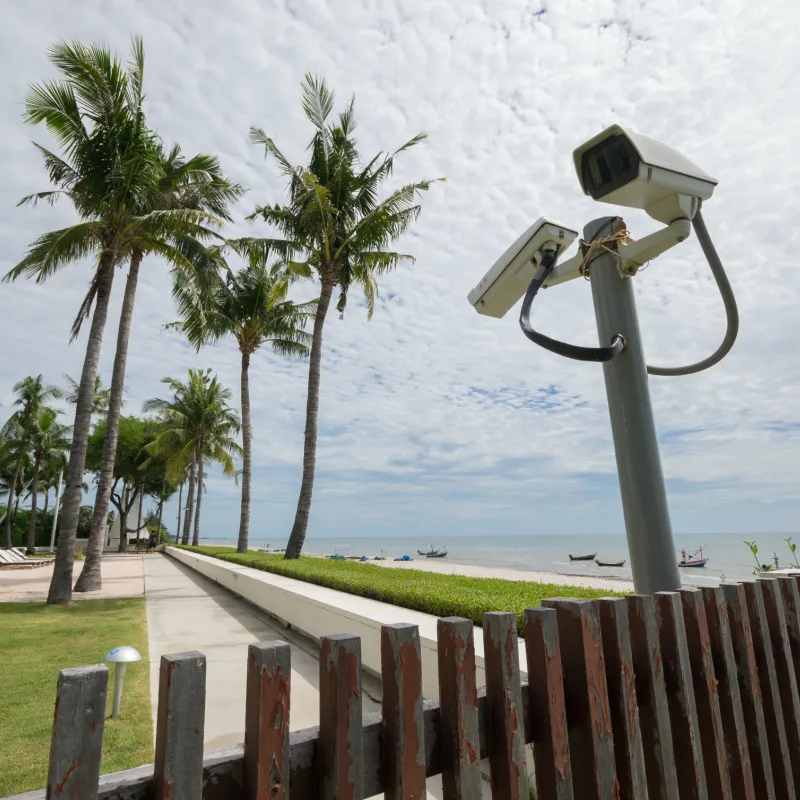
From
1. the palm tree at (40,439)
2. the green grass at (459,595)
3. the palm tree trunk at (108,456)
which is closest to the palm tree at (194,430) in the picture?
the palm tree at (40,439)

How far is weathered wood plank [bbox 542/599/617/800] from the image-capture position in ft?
4.45

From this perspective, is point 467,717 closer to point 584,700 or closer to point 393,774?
point 393,774

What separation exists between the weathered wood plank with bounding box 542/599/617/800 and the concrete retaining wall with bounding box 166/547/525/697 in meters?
0.87

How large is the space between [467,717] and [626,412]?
1425mm

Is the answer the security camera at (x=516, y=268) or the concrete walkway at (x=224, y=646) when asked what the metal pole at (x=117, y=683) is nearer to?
the concrete walkway at (x=224, y=646)

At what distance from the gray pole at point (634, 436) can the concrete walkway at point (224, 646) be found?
2125 mm

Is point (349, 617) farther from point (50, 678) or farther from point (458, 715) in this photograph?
point (458, 715)

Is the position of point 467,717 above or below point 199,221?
below

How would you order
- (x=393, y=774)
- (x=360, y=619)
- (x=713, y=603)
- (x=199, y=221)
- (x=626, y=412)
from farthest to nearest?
(x=199, y=221) → (x=360, y=619) → (x=626, y=412) → (x=713, y=603) → (x=393, y=774)

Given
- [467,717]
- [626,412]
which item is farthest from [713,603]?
[467,717]

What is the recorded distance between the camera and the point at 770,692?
195cm

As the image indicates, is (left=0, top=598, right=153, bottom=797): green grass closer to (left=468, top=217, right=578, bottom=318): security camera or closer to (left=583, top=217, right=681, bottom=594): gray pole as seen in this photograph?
(left=583, top=217, right=681, bottom=594): gray pole

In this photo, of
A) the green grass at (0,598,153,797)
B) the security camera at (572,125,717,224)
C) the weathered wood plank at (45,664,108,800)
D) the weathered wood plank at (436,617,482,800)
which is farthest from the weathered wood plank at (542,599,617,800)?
the green grass at (0,598,153,797)

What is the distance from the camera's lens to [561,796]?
1.28m
